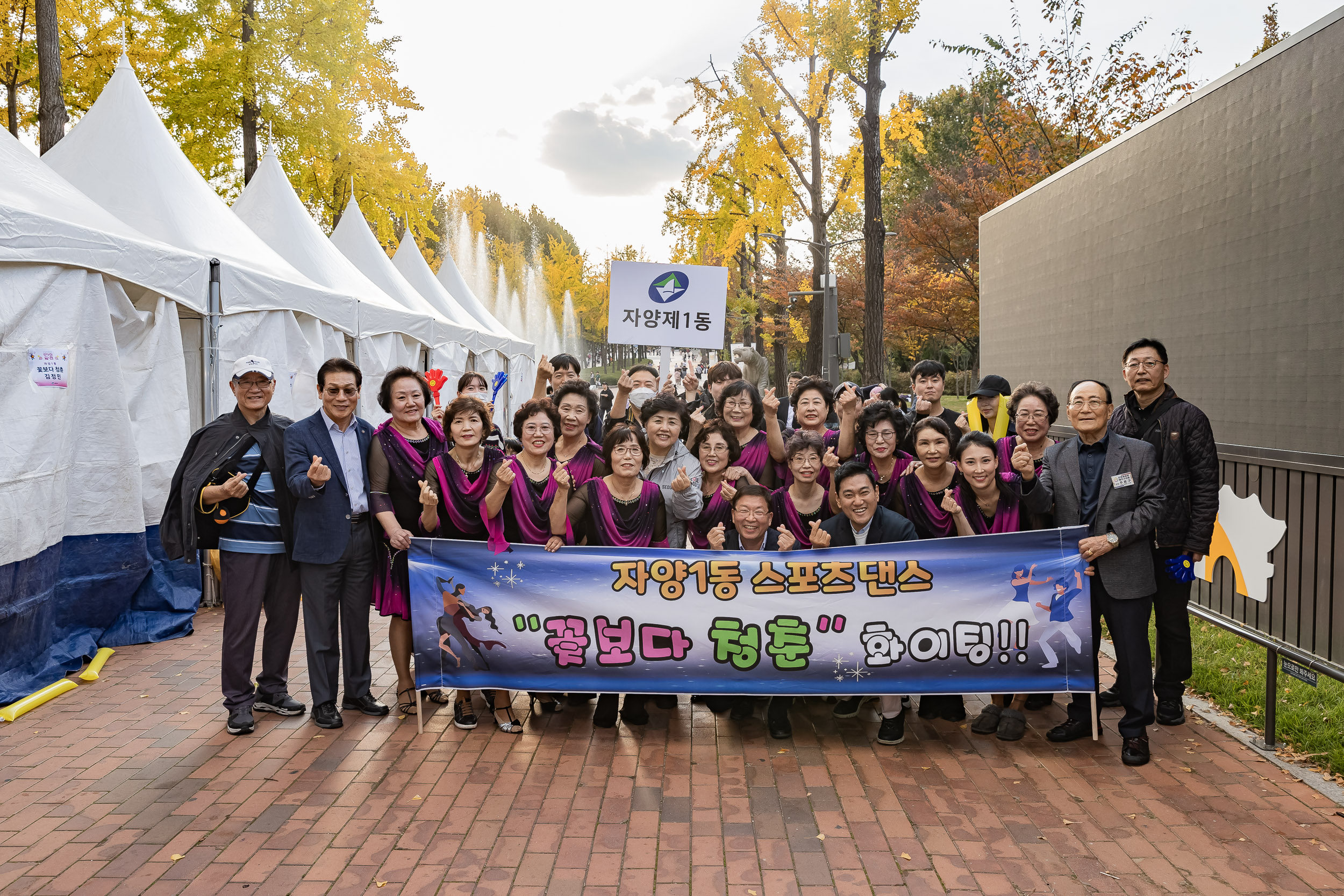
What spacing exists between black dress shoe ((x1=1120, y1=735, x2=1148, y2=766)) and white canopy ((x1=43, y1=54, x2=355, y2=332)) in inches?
291

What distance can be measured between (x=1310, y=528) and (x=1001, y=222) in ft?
26.3

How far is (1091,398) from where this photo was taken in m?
4.52

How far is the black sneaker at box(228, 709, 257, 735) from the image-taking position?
477 centimetres

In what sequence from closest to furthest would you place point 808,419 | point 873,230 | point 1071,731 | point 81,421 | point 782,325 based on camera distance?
point 1071,731, point 808,419, point 81,421, point 873,230, point 782,325

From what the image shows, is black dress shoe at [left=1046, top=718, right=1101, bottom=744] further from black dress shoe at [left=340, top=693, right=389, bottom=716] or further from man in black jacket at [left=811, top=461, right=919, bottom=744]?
black dress shoe at [left=340, top=693, right=389, bottom=716]

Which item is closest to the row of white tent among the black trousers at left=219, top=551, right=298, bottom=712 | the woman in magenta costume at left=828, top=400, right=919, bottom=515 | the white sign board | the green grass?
the black trousers at left=219, top=551, right=298, bottom=712

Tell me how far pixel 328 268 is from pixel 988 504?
9344mm

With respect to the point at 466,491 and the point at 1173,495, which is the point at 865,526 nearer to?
the point at 1173,495

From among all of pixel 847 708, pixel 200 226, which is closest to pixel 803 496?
pixel 847 708

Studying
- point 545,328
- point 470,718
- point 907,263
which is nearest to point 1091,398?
point 470,718

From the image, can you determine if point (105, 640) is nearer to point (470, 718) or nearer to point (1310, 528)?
point (470, 718)

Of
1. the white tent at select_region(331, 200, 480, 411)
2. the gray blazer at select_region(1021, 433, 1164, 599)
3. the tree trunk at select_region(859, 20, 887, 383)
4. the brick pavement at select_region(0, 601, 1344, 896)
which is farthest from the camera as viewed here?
the white tent at select_region(331, 200, 480, 411)

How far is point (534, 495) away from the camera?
15.6 ft

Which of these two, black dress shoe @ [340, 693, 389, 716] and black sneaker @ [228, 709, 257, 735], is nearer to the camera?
black sneaker @ [228, 709, 257, 735]
